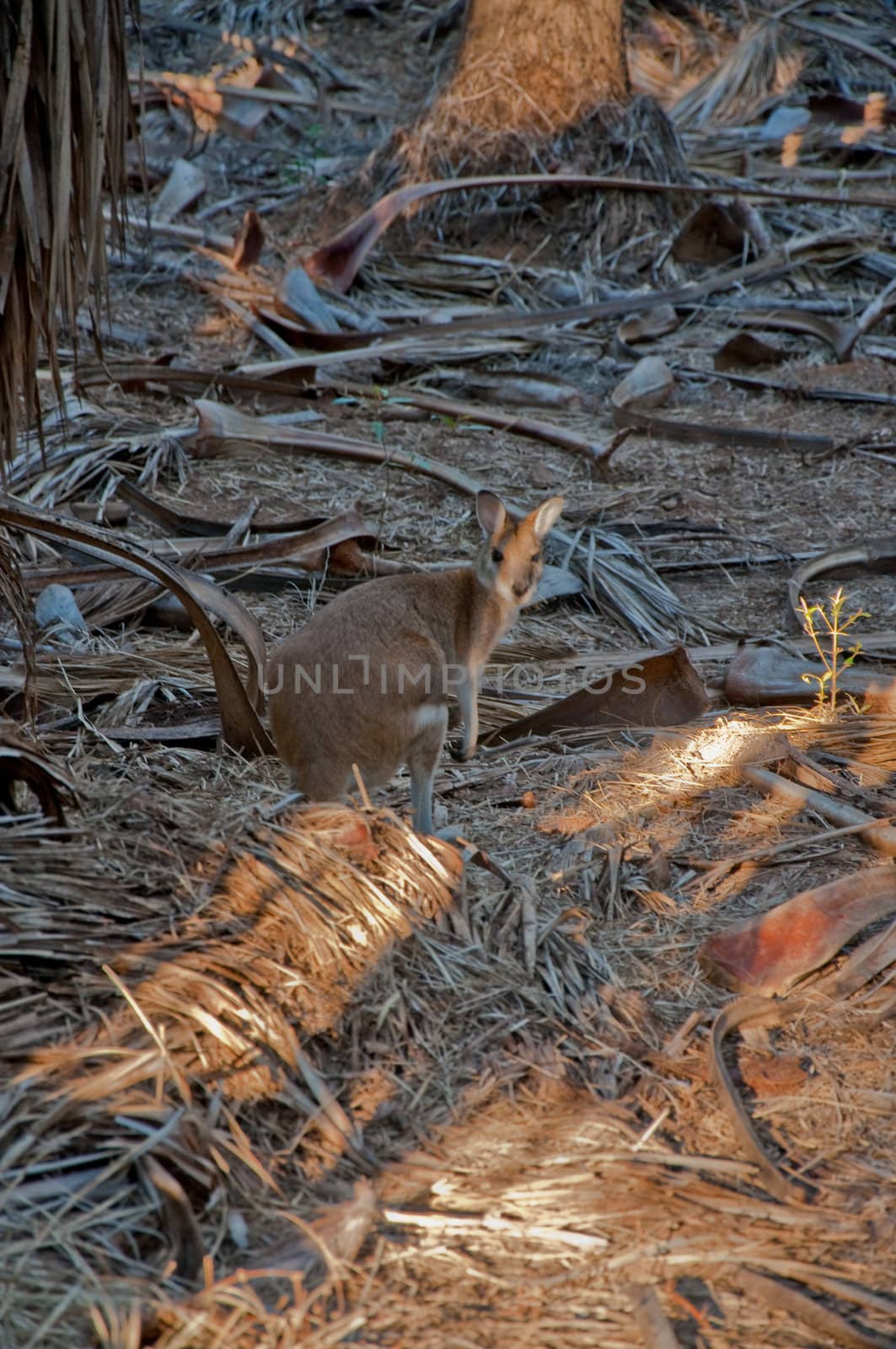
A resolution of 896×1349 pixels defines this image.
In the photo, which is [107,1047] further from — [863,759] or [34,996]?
[863,759]

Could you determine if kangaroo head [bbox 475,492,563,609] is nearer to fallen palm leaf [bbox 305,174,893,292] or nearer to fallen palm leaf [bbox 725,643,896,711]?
fallen palm leaf [bbox 725,643,896,711]

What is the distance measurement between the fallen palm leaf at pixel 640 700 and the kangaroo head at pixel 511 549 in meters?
0.49

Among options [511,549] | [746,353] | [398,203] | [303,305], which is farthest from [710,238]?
[511,549]

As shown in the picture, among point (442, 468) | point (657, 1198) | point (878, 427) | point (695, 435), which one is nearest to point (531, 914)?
point (657, 1198)

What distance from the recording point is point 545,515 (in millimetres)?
4996

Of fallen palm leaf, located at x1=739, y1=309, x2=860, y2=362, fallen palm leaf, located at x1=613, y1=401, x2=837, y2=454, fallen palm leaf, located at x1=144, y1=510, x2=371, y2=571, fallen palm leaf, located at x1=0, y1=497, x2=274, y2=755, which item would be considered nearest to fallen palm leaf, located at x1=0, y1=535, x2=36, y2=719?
fallen palm leaf, located at x1=0, y1=497, x2=274, y2=755

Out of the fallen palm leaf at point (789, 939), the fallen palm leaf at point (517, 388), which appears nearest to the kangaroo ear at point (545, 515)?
the fallen palm leaf at point (789, 939)

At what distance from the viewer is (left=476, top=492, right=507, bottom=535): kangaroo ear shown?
16.5ft

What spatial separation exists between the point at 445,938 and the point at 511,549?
2218 mm

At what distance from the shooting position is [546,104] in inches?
386

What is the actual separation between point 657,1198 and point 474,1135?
13.9 inches

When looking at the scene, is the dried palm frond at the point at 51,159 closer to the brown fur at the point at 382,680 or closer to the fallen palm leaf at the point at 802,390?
the brown fur at the point at 382,680

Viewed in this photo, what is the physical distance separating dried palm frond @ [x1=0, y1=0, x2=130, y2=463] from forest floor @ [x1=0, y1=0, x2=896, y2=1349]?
→ 378 mm

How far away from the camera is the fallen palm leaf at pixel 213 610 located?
→ 3.59m
